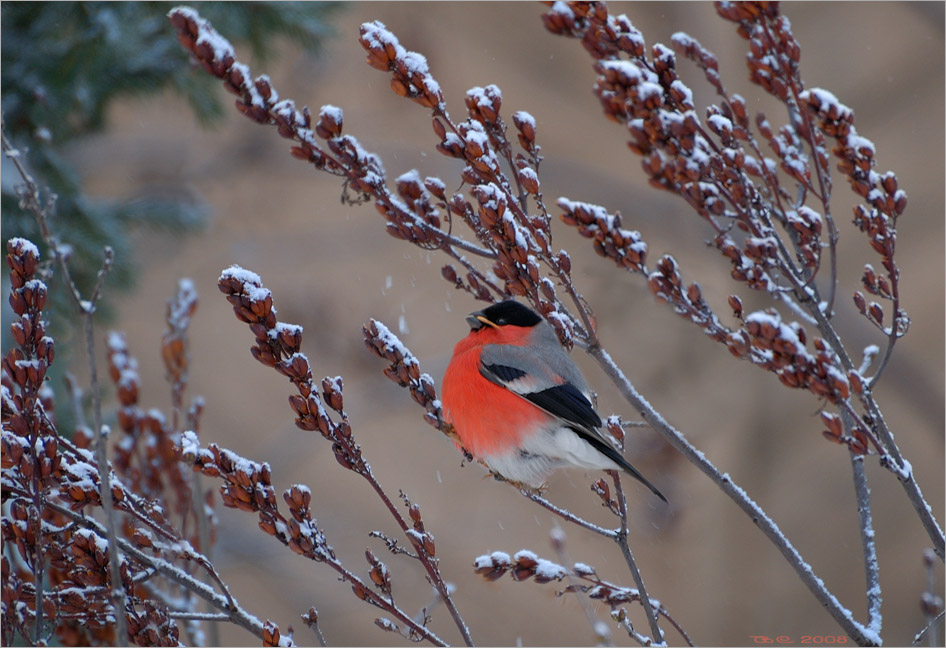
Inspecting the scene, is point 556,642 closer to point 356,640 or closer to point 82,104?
point 356,640

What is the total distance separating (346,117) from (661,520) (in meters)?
2.72

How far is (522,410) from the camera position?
1844 mm

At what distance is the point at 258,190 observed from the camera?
524cm

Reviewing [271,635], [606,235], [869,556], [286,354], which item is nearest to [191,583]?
[271,635]

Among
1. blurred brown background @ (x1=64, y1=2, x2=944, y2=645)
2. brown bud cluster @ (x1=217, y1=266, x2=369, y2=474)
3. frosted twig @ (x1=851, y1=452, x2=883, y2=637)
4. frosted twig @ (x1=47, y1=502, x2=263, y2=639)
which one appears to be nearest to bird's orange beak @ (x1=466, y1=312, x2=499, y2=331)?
brown bud cluster @ (x1=217, y1=266, x2=369, y2=474)

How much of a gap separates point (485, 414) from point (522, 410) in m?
0.08

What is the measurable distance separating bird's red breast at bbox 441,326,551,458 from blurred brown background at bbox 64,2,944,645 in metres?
2.36

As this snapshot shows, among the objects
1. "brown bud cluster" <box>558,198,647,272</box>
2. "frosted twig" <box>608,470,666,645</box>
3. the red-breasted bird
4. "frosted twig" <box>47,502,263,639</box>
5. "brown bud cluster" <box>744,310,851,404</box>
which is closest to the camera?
"brown bud cluster" <box>744,310,851,404</box>

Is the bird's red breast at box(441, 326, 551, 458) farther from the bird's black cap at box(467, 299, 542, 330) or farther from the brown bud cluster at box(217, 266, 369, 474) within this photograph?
the brown bud cluster at box(217, 266, 369, 474)

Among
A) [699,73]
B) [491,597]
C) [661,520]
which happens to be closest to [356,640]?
[491,597]

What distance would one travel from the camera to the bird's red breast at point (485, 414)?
71.6 inches

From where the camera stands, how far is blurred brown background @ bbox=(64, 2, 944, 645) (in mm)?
4445

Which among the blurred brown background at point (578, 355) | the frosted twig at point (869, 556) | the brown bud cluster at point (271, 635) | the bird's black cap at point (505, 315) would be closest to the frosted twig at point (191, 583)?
the brown bud cluster at point (271, 635)

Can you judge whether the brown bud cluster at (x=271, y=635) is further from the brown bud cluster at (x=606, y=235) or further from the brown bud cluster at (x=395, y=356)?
the brown bud cluster at (x=606, y=235)
